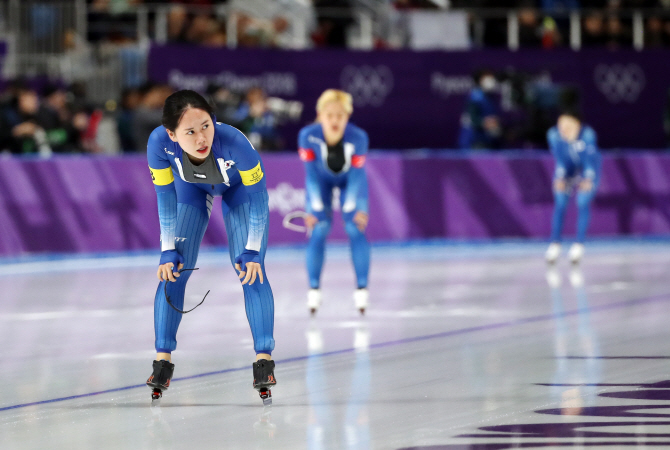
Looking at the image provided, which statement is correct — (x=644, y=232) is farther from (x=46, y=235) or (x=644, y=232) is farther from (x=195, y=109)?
(x=195, y=109)

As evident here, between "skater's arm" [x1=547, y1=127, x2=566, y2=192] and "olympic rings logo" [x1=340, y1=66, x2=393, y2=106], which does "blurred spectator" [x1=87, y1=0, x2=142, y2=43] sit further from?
"skater's arm" [x1=547, y1=127, x2=566, y2=192]

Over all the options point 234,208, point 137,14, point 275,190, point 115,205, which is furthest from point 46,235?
point 234,208

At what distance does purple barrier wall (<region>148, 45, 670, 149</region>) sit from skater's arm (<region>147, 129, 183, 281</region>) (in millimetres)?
11078

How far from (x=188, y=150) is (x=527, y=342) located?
3293 mm

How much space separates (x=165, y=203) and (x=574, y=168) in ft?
29.4

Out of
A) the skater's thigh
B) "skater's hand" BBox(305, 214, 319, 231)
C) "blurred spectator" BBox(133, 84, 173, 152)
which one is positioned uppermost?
"blurred spectator" BBox(133, 84, 173, 152)

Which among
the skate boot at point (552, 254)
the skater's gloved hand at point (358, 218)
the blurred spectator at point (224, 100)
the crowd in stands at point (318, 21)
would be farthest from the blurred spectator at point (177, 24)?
the skater's gloved hand at point (358, 218)

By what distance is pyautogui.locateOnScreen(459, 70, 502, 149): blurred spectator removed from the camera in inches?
658

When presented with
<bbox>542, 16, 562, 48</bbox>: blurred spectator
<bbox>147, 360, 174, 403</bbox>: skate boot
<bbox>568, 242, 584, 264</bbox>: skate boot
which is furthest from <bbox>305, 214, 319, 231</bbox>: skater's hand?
<bbox>542, 16, 562, 48</bbox>: blurred spectator

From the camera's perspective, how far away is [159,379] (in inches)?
233

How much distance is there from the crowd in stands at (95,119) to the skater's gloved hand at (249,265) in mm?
8299

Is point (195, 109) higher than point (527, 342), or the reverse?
point (195, 109)

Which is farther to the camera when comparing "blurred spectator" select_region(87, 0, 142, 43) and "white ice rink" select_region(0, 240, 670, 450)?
"blurred spectator" select_region(87, 0, 142, 43)

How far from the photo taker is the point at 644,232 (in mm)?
16484
